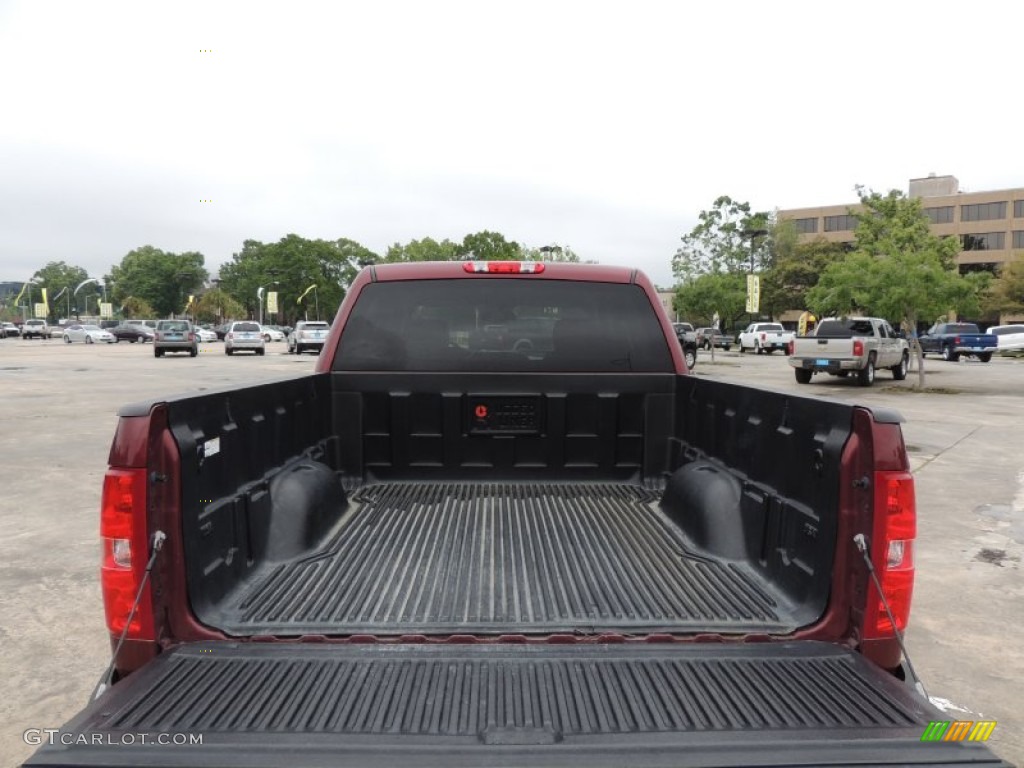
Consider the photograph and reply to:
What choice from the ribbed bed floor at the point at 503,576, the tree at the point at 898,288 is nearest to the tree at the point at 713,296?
the tree at the point at 898,288

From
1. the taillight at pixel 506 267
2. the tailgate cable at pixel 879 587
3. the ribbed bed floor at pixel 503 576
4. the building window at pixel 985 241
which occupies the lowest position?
the ribbed bed floor at pixel 503 576

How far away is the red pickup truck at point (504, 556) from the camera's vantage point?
1.78m

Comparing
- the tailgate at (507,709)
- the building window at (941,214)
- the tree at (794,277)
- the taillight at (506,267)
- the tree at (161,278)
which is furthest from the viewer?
the tree at (161,278)

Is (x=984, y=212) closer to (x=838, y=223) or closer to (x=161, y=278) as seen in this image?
(x=838, y=223)

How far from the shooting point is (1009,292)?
6269 centimetres

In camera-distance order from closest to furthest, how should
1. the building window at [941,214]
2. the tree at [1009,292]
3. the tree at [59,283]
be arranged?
1. the tree at [1009,292]
2. the building window at [941,214]
3. the tree at [59,283]

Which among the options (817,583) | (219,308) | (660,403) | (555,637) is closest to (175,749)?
(555,637)

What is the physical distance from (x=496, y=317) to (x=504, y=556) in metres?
1.61

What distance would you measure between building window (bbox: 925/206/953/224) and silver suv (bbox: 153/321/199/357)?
3329 inches

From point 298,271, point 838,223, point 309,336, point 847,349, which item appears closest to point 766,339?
point 847,349

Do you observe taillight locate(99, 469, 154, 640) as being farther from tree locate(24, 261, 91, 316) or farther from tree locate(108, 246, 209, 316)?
tree locate(24, 261, 91, 316)

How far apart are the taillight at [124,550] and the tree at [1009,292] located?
7101 centimetres

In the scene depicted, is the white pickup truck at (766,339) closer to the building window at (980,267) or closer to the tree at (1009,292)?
the tree at (1009,292)

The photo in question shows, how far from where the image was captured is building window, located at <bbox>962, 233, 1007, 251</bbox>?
3351 inches
